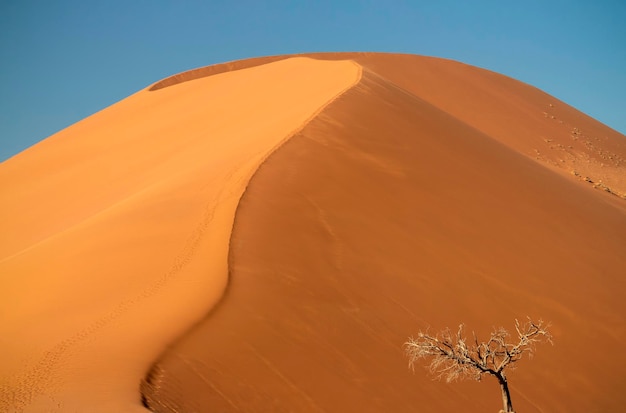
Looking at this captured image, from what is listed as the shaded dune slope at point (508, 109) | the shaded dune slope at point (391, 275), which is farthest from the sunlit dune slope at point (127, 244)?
the shaded dune slope at point (508, 109)

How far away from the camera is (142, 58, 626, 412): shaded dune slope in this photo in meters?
8.87

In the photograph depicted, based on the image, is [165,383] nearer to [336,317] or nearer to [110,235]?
[336,317]

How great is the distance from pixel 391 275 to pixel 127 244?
13.0ft

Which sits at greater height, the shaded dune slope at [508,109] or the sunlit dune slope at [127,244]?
the sunlit dune slope at [127,244]

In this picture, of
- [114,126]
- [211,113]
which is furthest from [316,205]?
[114,126]

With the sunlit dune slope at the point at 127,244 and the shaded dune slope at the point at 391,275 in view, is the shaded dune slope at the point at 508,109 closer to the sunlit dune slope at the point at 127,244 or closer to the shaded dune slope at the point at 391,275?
the sunlit dune slope at the point at 127,244

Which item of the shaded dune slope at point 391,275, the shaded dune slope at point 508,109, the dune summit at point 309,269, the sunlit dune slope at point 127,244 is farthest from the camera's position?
the shaded dune slope at point 508,109

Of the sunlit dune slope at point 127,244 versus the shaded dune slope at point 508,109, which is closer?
the sunlit dune slope at point 127,244

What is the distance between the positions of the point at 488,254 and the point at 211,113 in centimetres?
1277

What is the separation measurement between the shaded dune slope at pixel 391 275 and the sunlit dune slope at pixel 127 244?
404 mm

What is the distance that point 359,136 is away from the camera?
1672cm

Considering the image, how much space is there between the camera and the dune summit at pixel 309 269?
27.9 ft

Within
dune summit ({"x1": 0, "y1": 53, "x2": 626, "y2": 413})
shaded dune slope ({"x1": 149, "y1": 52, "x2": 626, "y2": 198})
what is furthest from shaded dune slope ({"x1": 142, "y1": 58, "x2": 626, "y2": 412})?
shaded dune slope ({"x1": 149, "y1": 52, "x2": 626, "y2": 198})

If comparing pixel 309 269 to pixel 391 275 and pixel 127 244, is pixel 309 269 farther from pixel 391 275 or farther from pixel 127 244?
pixel 127 244
